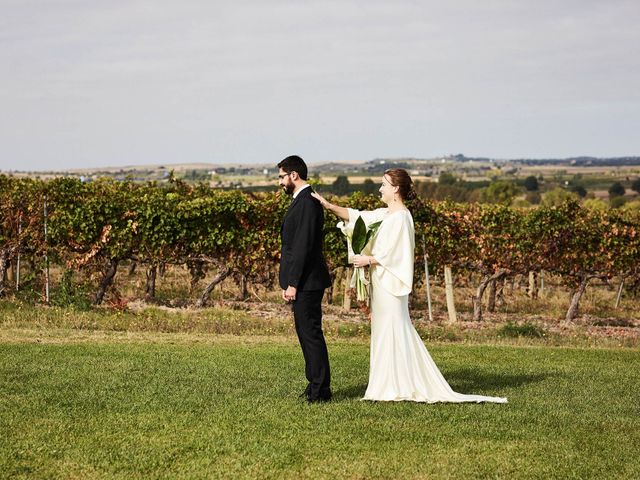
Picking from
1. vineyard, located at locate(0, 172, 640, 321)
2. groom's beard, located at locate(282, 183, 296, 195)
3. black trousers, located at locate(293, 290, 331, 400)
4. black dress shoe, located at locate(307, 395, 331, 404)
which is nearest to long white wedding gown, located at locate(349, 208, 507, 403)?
black dress shoe, located at locate(307, 395, 331, 404)

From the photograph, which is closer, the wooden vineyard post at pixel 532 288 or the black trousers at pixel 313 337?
the black trousers at pixel 313 337

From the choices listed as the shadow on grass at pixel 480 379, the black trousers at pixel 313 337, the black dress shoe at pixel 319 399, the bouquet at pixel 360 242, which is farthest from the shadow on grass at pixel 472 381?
the bouquet at pixel 360 242

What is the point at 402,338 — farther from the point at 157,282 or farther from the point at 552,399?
the point at 157,282

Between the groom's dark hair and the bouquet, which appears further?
the bouquet

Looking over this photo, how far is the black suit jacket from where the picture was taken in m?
9.29

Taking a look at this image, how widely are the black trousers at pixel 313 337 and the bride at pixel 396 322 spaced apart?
19.3 inches

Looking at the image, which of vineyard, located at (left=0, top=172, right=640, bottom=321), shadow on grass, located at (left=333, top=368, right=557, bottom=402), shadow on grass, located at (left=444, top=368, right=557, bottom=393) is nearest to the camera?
shadow on grass, located at (left=333, top=368, right=557, bottom=402)

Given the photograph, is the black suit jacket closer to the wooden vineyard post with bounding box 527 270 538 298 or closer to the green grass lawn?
→ the green grass lawn

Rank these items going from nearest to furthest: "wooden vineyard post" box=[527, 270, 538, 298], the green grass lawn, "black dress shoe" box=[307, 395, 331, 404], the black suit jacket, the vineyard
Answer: the green grass lawn < the black suit jacket < "black dress shoe" box=[307, 395, 331, 404] < the vineyard < "wooden vineyard post" box=[527, 270, 538, 298]

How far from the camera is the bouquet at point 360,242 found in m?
9.82

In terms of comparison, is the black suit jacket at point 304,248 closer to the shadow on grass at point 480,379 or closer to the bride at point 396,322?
the bride at point 396,322

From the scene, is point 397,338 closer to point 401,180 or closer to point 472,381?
point 401,180

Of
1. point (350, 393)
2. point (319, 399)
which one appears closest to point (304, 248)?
point (319, 399)

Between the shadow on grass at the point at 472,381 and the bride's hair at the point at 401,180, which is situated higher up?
the bride's hair at the point at 401,180
